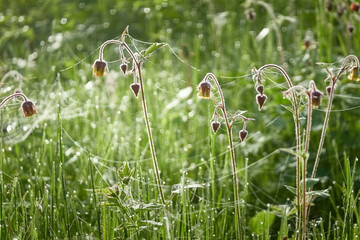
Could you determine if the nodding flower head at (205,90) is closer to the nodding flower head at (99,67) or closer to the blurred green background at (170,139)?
the blurred green background at (170,139)

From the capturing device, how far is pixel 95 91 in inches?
114

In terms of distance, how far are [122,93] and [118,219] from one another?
1.66 meters

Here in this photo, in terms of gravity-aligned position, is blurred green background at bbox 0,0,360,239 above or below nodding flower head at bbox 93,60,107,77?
below

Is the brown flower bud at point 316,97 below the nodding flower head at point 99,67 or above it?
below

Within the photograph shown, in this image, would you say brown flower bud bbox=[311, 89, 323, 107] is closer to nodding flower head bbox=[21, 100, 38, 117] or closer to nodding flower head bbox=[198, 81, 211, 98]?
nodding flower head bbox=[198, 81, 211, 98]

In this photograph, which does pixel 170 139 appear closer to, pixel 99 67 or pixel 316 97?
pixel 99 67

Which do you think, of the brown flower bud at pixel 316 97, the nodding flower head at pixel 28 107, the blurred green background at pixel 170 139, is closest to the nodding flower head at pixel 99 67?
the blurred green background at pixel 170 139

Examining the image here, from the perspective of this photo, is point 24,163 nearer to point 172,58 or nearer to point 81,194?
point 81,194

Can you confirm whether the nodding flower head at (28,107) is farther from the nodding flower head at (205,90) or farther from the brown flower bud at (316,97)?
the brown flower bud at (316,97)

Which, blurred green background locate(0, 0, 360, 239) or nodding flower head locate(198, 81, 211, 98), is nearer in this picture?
nodding flower head locate(198, 81, 211, 98)

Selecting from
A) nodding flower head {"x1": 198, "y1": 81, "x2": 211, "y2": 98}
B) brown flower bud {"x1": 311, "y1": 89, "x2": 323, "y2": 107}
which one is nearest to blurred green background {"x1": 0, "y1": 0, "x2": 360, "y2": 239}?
nodding flower head {"x1": 198, "y1": 81, "x2": 211, "y2": 98}

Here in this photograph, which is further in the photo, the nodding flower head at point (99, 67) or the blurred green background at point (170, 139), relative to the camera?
the blurred green background at point (170, 139)

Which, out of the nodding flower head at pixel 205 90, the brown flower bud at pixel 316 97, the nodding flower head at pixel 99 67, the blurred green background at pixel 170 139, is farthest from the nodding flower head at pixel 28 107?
the brown flower bud at pixel 316 97

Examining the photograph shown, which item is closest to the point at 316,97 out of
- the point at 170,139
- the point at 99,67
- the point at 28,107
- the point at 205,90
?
the point at 205,90
